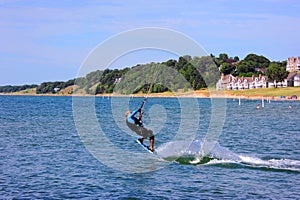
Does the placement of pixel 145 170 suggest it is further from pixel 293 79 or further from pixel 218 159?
pixel 293 79

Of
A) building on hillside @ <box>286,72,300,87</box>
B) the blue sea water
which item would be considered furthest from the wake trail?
building on hillside @ <box>286,72,300,87</box>

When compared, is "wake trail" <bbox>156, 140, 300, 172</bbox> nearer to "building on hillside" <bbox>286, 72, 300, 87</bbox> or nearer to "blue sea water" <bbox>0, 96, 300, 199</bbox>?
"blue sea water" <bbox>0, 96, 300, 199</bbox>

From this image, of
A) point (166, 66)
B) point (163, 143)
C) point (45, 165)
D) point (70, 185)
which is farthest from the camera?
point (163, 143)

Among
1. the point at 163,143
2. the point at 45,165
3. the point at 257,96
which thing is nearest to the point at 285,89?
the point at 257,96

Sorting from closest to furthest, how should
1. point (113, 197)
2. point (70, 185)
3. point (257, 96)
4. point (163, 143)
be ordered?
point (113, 197) → point (70, 185) → point (163, 143) → point (257, 96)

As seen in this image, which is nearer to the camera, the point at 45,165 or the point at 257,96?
the point at 45,165

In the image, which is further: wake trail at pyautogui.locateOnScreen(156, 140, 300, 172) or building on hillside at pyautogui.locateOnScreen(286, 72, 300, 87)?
building on hillside at pyautogui.locateOnScreen(286, 72, 300, 87)

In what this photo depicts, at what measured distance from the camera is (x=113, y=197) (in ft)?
70.6

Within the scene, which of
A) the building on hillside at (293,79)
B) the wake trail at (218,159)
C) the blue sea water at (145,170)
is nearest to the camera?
the blue sea water at (145,170)

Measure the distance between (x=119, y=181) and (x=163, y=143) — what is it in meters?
16.5

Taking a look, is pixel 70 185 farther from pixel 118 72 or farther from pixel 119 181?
pixel 118 72

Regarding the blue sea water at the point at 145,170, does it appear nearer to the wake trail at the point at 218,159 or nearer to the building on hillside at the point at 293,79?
the wake trail at the point at 218,159

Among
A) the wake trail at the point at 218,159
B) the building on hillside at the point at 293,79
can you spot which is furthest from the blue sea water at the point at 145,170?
the building on hillside at the point at 293,79

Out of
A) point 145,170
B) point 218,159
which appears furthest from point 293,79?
point 145,170
